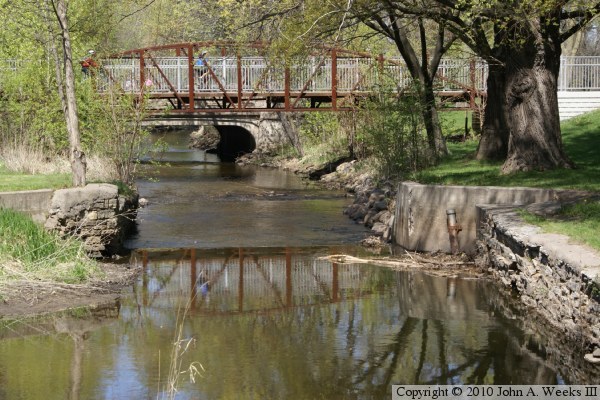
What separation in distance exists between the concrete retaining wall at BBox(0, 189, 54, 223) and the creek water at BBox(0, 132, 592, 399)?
1.83m

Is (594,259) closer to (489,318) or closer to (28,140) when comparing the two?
(489,318)

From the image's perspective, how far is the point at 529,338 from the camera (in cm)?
1202

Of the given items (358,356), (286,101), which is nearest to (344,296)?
(358,356)

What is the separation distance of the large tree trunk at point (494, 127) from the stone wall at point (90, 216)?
888cm

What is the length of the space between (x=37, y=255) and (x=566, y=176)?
31.3 feet

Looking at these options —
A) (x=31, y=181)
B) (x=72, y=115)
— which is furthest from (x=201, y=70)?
(x=72, y=115)

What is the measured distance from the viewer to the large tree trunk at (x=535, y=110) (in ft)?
62.2

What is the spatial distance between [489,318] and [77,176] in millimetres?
7922

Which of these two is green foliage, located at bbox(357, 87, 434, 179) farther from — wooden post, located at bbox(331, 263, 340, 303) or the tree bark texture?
the tree bark texture

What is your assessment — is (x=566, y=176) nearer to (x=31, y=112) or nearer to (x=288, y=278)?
(x=288, y=278)

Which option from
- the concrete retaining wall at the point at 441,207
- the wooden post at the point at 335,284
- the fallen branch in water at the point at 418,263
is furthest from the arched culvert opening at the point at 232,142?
the wooden post at the point at 335,284

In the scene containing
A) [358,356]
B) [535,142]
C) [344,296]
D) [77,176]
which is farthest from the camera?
[535,142]

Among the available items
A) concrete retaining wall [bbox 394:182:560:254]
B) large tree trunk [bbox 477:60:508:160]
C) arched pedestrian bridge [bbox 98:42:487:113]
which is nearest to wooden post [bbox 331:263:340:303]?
concrete retaining wall [bbox 394:182:560:254]

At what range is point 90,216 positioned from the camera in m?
16.8
